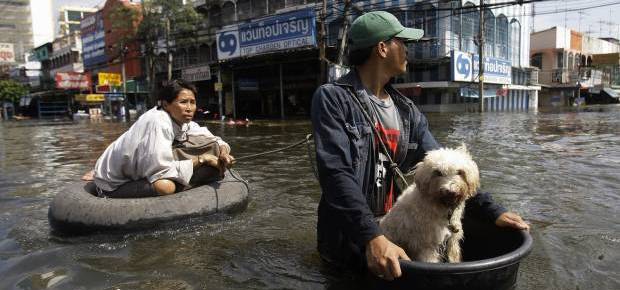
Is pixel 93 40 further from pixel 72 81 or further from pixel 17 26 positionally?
pixel 17 26

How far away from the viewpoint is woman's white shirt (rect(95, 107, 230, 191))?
460 cm

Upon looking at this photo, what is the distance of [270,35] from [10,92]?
46705 mm

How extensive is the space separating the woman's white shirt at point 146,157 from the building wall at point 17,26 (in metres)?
108

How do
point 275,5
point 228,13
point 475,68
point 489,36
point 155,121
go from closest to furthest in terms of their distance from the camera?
point 155,121
point 475,68
point 489,36
point 275,5
point 228,13

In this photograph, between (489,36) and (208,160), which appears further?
(489,36)

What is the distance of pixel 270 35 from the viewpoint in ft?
87.1

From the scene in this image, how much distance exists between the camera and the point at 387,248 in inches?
85.7

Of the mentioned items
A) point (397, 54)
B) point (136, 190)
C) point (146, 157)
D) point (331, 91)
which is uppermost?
point (397, 54)

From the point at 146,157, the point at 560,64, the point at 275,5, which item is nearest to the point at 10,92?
the point at 275,5

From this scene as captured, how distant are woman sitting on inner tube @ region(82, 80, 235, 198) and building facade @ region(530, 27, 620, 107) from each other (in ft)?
165

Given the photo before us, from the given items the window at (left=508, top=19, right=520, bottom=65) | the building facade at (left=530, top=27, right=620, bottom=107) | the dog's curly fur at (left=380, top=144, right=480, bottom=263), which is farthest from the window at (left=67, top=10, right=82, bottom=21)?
the dog's curly fur at (left=380, top=144, right=480, bottom=263)

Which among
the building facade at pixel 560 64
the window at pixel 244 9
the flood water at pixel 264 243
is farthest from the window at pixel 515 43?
the flood water at pixel 264 243

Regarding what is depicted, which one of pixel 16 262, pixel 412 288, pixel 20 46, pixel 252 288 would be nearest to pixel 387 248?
pixel 412 288

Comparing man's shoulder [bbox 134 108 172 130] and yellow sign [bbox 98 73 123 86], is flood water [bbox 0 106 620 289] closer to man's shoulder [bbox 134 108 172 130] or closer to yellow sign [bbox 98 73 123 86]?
man's shoulder [bbox 134 108 172 130]
